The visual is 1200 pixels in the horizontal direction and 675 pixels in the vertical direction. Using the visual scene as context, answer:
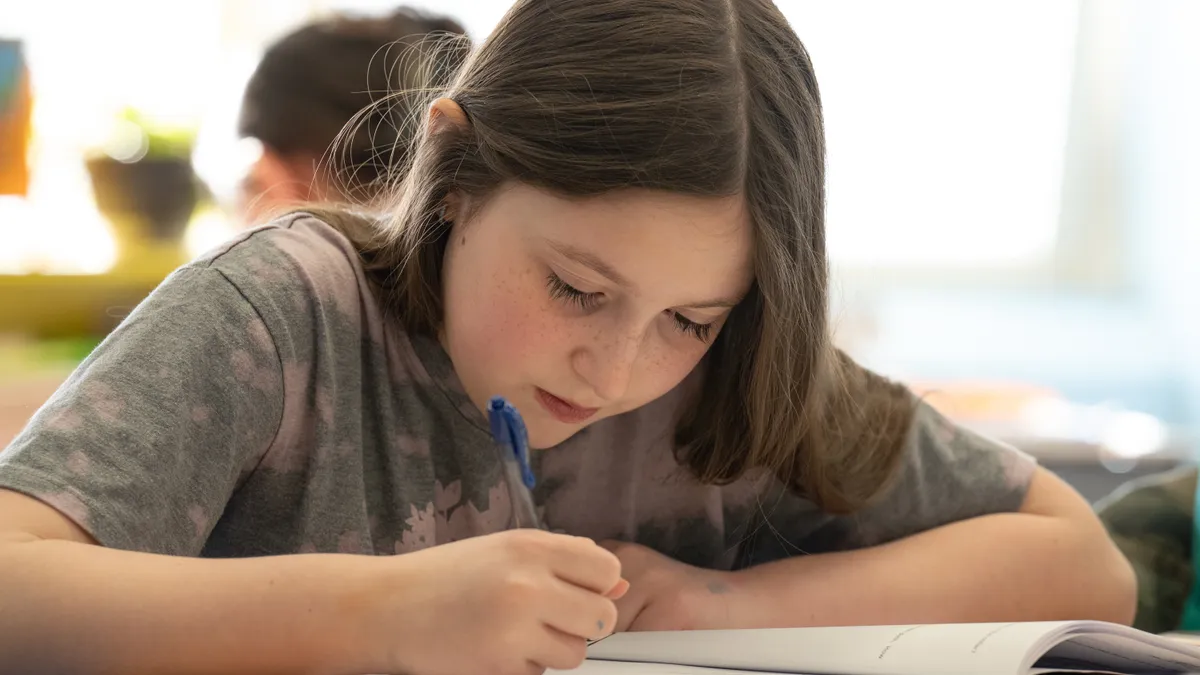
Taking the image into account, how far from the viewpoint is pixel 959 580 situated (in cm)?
91

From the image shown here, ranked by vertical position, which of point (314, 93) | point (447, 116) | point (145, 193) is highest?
point (447, 116)

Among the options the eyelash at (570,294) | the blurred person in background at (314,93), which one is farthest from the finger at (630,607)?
the blurred person in background at (314,93)

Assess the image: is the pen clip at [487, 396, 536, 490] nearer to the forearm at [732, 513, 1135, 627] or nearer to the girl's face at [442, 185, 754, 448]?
the girl's face at [442, 185, 754, 448]

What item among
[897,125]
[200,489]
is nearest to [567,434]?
[200,489]

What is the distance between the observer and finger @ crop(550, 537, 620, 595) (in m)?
0.58

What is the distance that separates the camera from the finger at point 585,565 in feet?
1.92

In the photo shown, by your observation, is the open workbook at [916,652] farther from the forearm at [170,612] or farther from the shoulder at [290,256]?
the shoulder at [290,256]

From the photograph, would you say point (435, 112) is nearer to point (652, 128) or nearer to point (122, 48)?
point (652, 128)

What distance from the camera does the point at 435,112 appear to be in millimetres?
802

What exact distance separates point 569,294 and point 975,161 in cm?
186

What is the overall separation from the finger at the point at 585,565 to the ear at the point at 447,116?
0.32 m

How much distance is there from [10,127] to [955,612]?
65.7 inches

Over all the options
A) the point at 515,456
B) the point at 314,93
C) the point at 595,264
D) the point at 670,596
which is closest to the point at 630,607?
the point at 670,596

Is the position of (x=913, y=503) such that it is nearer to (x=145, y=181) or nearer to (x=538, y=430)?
(x=538, y=430)
